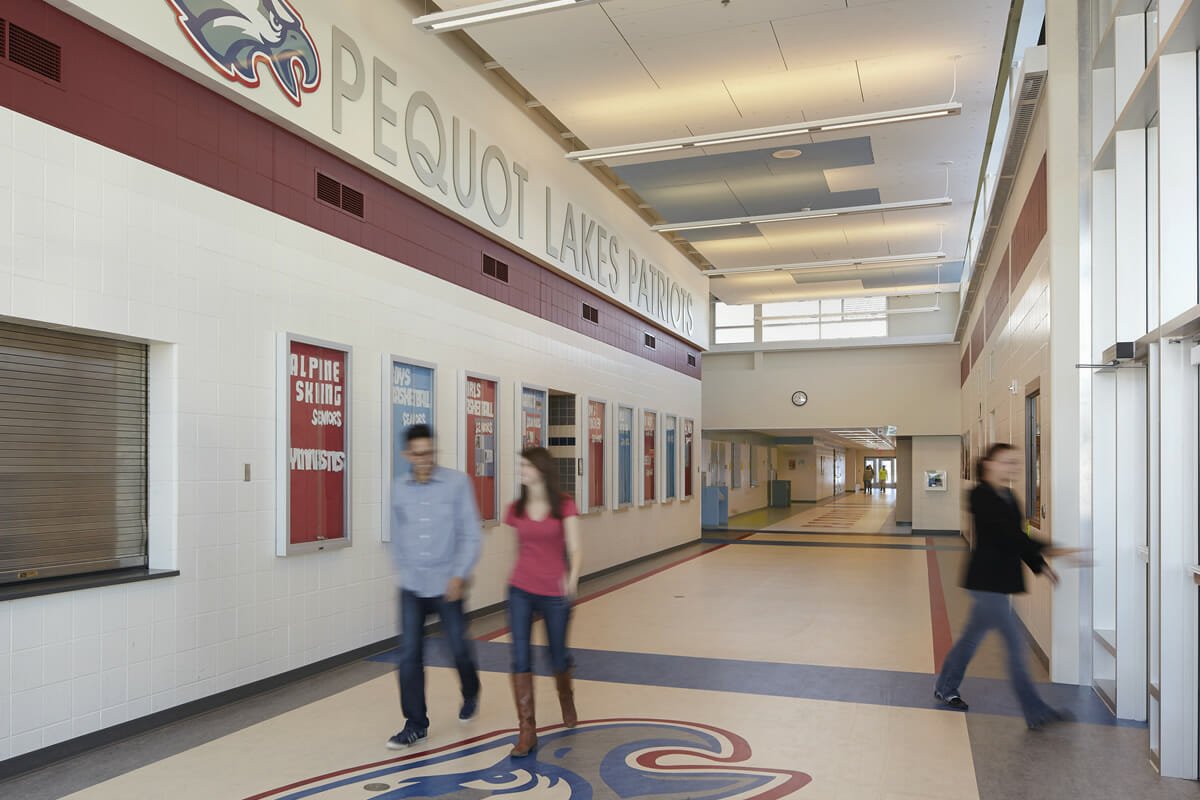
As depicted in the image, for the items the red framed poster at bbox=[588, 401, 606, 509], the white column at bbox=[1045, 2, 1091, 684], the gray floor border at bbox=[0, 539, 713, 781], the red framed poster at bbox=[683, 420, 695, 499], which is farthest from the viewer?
the red framed poster at bbox=[683, 420, 695, 499]

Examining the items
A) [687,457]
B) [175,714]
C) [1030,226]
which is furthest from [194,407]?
[687,457]

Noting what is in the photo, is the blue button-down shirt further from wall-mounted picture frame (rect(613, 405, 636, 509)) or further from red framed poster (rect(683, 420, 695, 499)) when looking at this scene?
red framed poster (rect(683, 420, 695, 499))

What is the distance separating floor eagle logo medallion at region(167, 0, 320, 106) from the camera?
15.9 ft

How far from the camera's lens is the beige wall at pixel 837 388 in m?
18.4

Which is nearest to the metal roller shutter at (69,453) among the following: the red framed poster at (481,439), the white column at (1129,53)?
the red framed poster at (481,439)

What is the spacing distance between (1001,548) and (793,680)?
1625 millimetres

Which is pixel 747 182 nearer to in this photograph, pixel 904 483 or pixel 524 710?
pixel 524 710

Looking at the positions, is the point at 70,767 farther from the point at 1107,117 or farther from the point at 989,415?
the point at 989,415

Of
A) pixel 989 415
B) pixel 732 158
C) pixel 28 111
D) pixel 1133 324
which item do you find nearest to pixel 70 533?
pixel 28 111

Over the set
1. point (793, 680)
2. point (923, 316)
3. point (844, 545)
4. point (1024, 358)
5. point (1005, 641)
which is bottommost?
point (844, 545)

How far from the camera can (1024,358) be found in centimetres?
722

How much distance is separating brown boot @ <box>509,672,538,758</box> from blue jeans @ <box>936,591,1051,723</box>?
2325 millimetres

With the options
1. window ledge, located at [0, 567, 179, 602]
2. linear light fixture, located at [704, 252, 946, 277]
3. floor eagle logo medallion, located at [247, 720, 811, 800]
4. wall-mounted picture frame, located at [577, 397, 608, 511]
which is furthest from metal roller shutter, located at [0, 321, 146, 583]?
linear light fixture, located at [704, 252, 946, 277]

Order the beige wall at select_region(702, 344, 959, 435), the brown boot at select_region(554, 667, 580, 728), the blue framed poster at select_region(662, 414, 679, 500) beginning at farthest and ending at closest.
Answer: the beige wall at select_region(702, 344, 959, 435)
the blue framed poster at select_region(662, 414, 679, 500)
the brown boot at select_region(554, 667, 580, 728)
